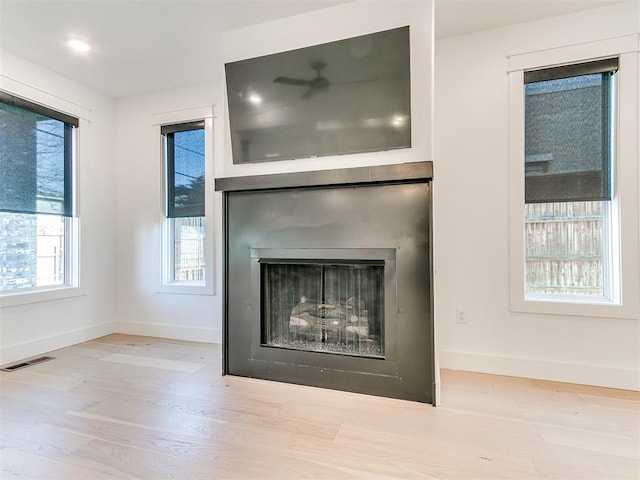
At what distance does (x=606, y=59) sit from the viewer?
2.34 m

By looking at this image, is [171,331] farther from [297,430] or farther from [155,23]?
[155,23]

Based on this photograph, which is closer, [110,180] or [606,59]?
[606,59]

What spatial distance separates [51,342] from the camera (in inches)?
123

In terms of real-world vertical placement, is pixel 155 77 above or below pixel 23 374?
above

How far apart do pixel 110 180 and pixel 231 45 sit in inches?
87.8

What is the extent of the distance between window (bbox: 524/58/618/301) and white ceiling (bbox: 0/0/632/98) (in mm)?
521

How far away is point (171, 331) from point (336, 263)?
222cm

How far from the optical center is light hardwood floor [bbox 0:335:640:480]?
57.9 inches

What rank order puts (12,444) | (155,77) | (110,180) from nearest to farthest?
(12,444) < (155,77) < (110,180)

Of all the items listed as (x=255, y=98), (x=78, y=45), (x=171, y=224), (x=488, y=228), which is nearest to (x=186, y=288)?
(x=171, y=224)

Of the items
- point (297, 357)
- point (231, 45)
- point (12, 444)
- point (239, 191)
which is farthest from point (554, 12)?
point (12, 444)

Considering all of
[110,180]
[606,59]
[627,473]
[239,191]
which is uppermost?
[606,59]

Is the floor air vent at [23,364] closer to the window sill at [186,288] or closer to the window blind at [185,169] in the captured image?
the window sill at [186,288]

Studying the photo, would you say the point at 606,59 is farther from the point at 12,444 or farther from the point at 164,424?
the point at 12,444
